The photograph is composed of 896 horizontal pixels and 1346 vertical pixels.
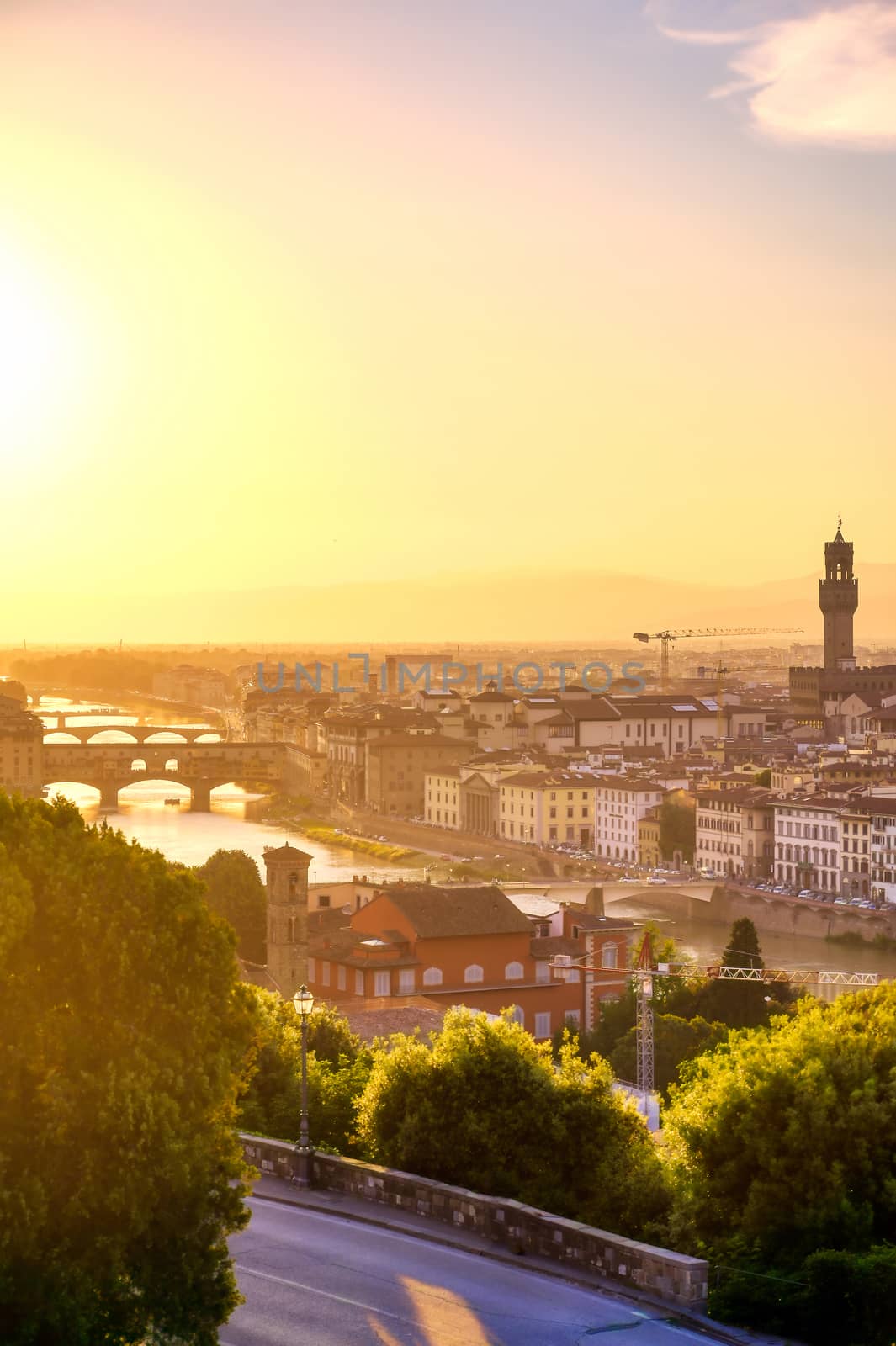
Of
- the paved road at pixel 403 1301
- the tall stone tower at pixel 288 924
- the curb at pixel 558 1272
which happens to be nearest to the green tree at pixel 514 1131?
the curb at pixel 558 1272

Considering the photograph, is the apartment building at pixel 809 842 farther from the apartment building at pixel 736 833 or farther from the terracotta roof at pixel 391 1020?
the terracotta roof at pixel 391 1020

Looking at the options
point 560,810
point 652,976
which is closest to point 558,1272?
point 652,976

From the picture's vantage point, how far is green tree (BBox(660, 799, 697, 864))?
27422 mm

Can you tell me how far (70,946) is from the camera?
13.8 feet

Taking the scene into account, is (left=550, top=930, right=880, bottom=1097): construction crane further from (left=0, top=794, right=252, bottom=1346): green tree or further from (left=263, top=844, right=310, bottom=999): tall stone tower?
(left=0, top=794, right=252, bottom=1346): green tree

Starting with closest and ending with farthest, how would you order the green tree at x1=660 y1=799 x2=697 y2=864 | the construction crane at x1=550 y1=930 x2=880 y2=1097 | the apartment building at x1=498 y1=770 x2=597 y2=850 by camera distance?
1. the construction crane at x1=550 y1=930 x2=880 y2=1097
2. the green tree at x1=660 y1=799 x2=697 y2=864
3. the apartment building at x1=498 y1=770 x2=597 y2=850

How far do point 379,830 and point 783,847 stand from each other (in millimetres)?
10442

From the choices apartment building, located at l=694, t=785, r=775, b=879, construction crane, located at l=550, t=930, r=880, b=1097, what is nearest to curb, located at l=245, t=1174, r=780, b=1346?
construction crane, located at l=550, t=930, r=880, b=1097

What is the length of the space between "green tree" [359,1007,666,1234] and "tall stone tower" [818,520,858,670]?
41.0 m

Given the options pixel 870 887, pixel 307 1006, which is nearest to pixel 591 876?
pixel 870 887

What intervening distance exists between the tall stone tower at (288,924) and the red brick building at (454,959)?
0.45ft

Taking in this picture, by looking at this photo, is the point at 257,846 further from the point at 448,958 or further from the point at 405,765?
the point at 448,958

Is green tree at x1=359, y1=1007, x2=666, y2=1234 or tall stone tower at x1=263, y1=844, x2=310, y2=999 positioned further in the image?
tall stone tower at x1=263, y1=844, x2=310, y2=999

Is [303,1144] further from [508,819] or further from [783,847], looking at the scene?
[508,819]
